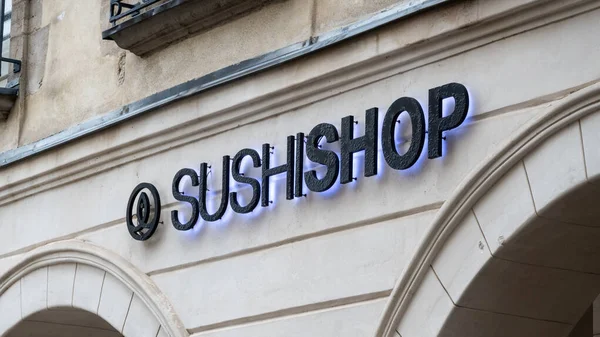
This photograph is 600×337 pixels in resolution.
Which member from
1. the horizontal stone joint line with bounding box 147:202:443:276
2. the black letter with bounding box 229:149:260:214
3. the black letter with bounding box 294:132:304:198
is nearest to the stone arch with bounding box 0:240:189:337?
the horizontal stone joint line with bounding box 147:202:443:276

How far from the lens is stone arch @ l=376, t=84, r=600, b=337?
6473 mm

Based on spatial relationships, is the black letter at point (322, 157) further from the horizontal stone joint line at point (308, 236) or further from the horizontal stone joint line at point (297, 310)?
the horizontal stone joint line at point (297, 310)

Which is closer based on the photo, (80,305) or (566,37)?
(566,37)

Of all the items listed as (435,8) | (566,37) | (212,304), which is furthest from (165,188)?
(566,37)

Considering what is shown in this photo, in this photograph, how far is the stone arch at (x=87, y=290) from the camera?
8.91 metres

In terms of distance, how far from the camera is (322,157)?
7.80 meters

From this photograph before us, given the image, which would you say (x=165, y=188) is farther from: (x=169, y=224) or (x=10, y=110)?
(x=10, y=110)

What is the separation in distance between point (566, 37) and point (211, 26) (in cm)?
315

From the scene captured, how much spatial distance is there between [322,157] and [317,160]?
46 millimetres

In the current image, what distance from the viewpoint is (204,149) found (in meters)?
8.84

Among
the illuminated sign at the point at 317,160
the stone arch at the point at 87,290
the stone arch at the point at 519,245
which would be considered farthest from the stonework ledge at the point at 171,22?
the stone arch at the point at 519,245

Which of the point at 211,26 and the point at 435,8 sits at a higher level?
the point at 211,26

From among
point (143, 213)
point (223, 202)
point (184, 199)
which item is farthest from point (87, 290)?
point (223, 202)

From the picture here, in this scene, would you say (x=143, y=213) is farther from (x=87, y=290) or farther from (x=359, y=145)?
(x=359, y=145)
